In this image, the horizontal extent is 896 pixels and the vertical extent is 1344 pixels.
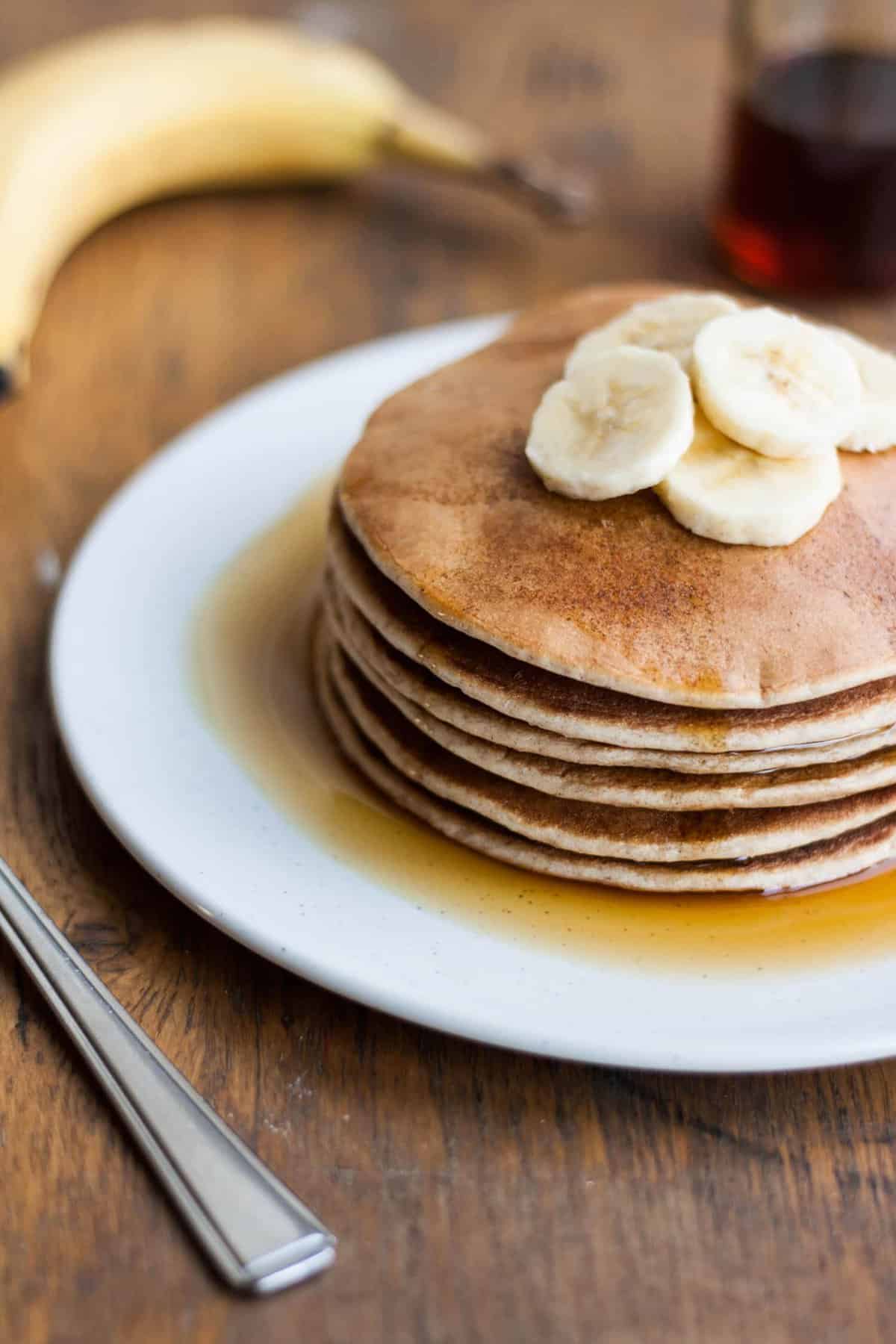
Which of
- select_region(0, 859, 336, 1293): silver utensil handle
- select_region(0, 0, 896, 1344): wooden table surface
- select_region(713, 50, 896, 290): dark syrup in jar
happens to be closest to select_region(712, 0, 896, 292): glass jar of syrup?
select_region(713, 50, 896, 290): dark syrup in jar

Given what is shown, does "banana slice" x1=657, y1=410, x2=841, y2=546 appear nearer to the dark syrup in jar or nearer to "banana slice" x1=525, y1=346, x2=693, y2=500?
"banana slice" x1=525, y1=346, x2=693, y2=500

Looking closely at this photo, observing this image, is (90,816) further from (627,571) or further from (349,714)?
(627,571)

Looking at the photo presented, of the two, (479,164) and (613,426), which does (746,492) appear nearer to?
(613,426)

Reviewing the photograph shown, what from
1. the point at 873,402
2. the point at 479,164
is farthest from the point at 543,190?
the point at 873,402

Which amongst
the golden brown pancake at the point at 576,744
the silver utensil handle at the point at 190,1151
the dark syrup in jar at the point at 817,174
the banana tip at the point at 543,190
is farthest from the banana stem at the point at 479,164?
the silver utensil handle at the point at 190,1151

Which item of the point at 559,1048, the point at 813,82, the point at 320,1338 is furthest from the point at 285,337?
the point at 320,1338

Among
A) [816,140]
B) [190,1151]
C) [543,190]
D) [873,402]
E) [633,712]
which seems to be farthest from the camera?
[543,190]
